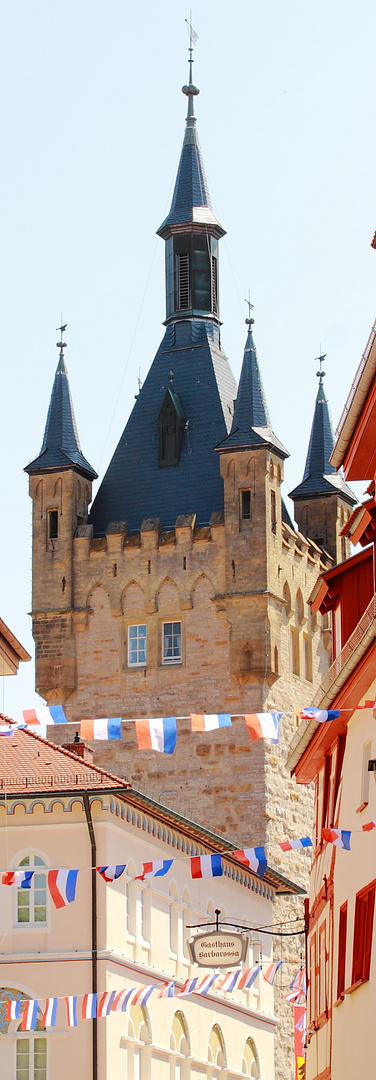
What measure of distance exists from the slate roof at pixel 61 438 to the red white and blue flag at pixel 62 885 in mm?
27500

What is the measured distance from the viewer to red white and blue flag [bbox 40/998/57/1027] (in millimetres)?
35719

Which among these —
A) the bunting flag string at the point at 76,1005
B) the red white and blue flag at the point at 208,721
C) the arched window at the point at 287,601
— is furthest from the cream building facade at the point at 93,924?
the arched window at the point at 287,601

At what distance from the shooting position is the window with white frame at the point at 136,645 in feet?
187

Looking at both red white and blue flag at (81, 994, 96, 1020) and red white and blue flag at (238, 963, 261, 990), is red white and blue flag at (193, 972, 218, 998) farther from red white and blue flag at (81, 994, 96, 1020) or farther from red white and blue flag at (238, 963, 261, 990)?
red white and blue flag at (81, 994, 96, 1020)

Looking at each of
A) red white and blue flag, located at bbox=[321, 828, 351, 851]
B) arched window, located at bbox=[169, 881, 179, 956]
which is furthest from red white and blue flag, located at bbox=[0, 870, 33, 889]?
arched window, located at bbox=[169, 881, 179, 956]

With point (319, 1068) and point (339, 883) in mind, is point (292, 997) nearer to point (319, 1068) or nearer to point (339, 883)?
point (319, 1068)

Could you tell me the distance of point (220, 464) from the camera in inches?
2248

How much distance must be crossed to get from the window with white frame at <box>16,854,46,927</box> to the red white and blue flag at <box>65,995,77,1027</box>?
5.84 ft

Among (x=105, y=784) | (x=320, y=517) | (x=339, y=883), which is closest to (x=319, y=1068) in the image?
(x=339, y=883)

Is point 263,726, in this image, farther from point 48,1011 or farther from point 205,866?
point 48,1011

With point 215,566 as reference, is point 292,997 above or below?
below

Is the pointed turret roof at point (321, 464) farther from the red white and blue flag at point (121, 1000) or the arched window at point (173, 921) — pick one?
the red white and blue flag at point (121, 1000)

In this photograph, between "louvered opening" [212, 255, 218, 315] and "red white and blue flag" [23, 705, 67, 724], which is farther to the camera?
"louvered opening" [212, 255, 218, 315]

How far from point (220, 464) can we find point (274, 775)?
7.47 metres
